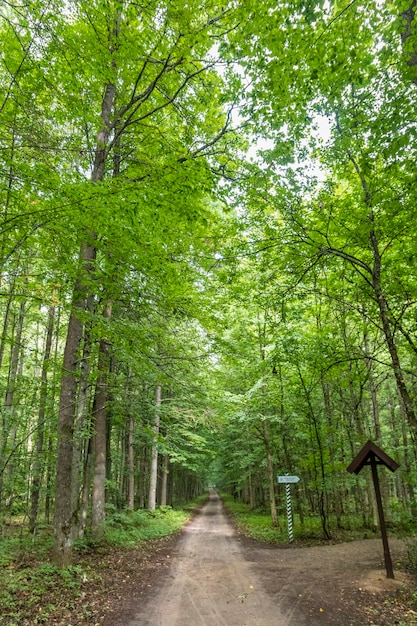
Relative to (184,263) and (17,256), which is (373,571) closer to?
(184,263)

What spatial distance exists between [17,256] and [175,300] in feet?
12.3

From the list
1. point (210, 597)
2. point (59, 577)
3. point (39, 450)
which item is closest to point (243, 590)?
point (210, 597)

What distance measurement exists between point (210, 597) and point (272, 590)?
1258 millimetres

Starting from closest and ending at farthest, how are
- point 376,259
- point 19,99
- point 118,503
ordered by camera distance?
point 19,99 < point 376,259 < point 118,503

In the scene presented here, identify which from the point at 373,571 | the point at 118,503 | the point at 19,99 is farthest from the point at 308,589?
the point at 118,503

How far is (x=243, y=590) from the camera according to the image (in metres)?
6.68

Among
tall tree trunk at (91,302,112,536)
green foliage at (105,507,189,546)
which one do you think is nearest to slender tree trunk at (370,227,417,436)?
tall tree trunk at (91,302,112,536)

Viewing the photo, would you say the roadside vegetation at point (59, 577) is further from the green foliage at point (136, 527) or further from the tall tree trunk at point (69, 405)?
the tall tree trunk at point (69, 405)

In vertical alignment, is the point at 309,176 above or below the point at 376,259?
→ above

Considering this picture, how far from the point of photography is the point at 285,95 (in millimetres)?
5523

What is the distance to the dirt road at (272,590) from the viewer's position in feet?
17.4

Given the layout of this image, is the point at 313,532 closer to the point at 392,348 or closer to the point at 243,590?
the point at 243,590

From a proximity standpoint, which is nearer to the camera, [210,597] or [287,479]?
[210,597]

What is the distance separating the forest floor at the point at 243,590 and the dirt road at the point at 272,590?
0.05ft
